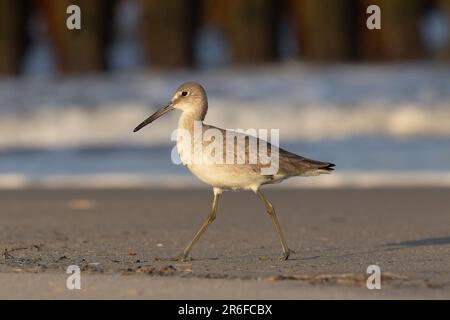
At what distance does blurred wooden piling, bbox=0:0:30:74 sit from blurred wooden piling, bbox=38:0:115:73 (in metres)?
0.44

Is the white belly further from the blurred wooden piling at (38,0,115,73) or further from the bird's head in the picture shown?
the blurred wooden piling at (38,0,115,73)

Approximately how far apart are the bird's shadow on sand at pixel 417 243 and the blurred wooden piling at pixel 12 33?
1043 cm

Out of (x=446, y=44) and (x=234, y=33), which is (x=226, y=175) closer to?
(x=234, y=33)

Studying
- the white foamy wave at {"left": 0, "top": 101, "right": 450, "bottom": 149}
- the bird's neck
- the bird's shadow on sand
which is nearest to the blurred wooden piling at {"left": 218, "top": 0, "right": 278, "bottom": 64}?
the white foamy wave at {"left": 0, "top": 101, "right": 450, "bottom": 149}

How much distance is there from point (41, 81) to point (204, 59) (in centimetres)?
281

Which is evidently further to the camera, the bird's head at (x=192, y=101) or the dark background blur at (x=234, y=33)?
the dark background blur at (x=234, y=33)

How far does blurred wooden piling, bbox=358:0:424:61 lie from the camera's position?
16067 mm

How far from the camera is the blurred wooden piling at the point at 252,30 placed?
16172mm

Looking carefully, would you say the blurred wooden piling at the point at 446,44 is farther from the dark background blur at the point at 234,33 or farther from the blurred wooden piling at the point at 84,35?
the blurred wooden piling at the point at 84,35

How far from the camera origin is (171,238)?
7766 mm

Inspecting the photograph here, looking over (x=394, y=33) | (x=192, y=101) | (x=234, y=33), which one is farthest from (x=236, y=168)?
(x=394, y=33)

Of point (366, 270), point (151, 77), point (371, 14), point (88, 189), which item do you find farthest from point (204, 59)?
point (366, 270)

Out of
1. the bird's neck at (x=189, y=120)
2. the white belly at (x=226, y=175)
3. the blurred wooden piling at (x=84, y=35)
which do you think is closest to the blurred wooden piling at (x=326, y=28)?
the blurred wooden piling at (x=84, y=35)

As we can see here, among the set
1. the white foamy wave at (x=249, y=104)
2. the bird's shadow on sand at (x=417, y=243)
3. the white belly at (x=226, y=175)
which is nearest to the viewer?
the white belly at (x=226, y=175)
